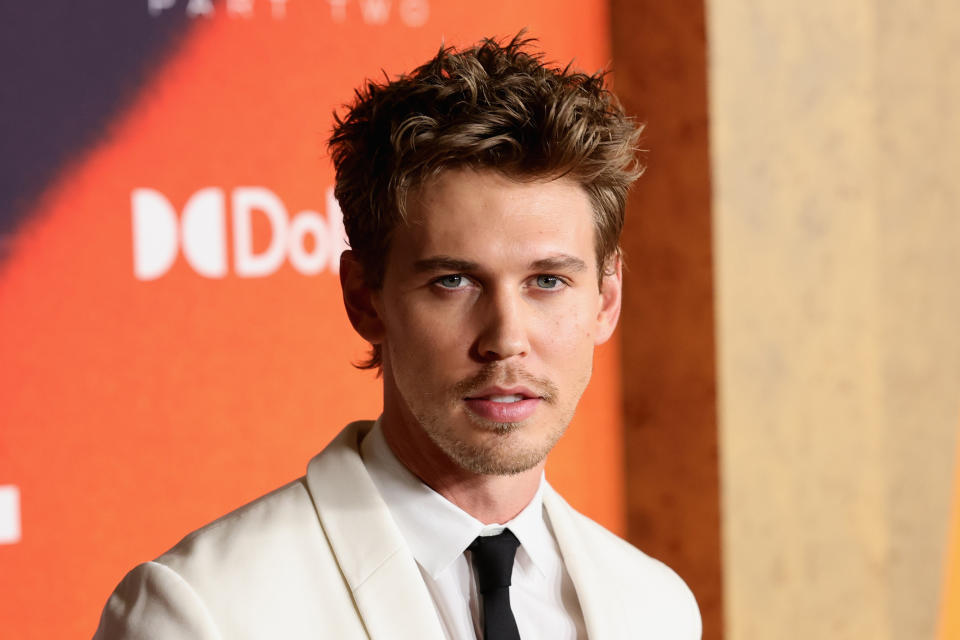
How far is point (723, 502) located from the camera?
269 cm

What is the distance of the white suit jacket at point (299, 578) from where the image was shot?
1278 mm

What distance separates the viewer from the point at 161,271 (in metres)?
2.36

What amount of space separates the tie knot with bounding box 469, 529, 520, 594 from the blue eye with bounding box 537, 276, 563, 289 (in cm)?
34

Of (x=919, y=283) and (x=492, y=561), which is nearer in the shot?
(x=492, y=561)

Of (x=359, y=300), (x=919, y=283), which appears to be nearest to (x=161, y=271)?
(x=359, y=300)

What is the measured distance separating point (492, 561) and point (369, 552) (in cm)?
17

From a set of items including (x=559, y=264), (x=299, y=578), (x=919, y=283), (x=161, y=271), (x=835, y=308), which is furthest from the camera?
(x=919, y=283)

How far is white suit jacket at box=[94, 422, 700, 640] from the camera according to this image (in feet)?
4.19

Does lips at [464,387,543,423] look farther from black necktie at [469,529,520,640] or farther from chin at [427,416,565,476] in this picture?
black necktie at [469,529,520,640]

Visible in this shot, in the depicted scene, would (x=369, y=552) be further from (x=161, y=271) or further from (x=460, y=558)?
(x=161, y=271)

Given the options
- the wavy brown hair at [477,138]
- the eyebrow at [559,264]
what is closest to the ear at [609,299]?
the wavy brown hair at [477,138]

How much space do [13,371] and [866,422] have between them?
78.4 inches

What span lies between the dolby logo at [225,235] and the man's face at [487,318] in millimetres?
1009

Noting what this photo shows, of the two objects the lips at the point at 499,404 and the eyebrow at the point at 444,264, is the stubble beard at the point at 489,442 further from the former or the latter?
the eyebrow at the point at 444,264
